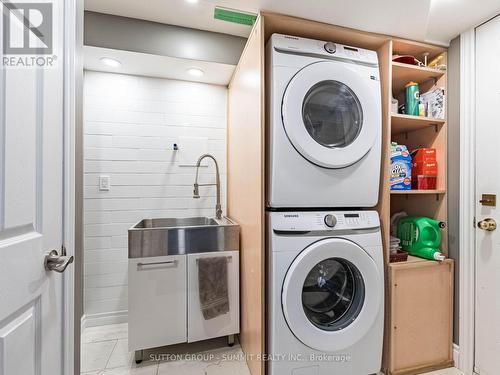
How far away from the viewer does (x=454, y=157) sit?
1.54 meters

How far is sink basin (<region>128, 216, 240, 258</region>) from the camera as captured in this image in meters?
1.51

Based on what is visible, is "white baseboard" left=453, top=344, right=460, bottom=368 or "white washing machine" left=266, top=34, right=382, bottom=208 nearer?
"white washing machine" left=266, top=34, right=382, bottom=208

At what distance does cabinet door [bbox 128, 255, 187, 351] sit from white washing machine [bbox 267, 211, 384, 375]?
2.19ft

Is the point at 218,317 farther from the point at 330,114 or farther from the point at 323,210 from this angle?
the point at 330,114

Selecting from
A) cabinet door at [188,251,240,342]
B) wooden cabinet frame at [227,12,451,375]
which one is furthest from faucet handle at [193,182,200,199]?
cabinet door at [188,251,240,342]

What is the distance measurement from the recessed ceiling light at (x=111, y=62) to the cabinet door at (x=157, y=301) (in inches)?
58.2

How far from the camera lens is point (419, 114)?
5.17ft

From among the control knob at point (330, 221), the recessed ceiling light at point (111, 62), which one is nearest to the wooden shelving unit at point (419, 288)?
the control knob at point (330, 221)

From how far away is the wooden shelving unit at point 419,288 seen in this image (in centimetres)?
139

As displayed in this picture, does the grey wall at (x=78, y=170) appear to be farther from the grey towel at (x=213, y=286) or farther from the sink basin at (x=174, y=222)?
the sink basin at (x=174, y=222)

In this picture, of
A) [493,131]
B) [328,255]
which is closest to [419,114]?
[493,131]

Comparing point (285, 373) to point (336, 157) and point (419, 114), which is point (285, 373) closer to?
point (336, 157)

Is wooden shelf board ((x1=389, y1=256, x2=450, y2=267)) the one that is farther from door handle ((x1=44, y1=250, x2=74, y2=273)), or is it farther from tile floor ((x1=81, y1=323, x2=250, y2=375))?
door handle ((x1=44, y1=250, x2=74, y2=273))

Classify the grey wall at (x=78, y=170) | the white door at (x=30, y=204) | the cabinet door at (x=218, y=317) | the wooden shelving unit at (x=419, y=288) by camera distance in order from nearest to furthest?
the white door at (x=30, y=204) → the grey wall at (x=78, y=170) → the wooden shelving unit at (x=419, y=288) → the cabinet door at (x=218, y=317)
